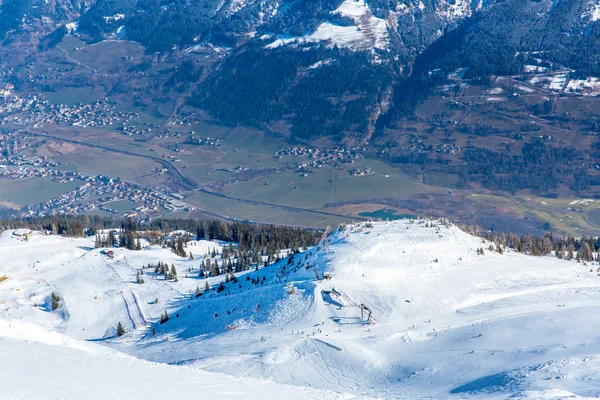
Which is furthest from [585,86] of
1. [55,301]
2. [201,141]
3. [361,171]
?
[55,301]

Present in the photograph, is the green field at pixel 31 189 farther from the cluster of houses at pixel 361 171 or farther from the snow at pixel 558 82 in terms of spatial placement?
the snow at pixel 558 82

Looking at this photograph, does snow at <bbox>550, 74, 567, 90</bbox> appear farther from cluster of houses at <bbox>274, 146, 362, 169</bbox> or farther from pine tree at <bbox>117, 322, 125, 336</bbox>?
pine tree at <bbox>117, 322, 125, 336</bbox>

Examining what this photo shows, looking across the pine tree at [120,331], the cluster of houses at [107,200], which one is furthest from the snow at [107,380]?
the cluster of houses at [107,200]

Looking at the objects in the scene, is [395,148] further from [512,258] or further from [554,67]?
[512,258]

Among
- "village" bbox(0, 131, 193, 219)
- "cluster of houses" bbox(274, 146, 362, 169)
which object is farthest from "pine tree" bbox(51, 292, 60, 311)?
"cluster of houses" bbox(274, 146, 362, 169)

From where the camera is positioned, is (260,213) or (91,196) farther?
(91,196)

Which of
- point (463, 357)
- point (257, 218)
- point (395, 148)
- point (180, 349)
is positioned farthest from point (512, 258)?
point (395, 148)

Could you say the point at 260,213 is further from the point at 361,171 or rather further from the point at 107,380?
the point at 107,380

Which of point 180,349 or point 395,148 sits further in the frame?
point 395,148
